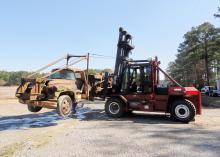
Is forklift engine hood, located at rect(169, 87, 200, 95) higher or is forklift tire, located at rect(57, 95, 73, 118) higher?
forklift engine hood, located at rect(169, 87, 200, 95)

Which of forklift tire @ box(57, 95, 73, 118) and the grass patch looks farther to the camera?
forklift tire @ box(57, 95, 73, 118)

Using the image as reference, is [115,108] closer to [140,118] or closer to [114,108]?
[114,108]

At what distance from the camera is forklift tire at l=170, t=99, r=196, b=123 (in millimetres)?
11664

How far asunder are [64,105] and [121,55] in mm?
4216

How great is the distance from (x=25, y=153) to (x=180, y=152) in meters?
3.72

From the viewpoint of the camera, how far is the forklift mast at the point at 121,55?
44.9ft

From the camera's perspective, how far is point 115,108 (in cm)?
1323

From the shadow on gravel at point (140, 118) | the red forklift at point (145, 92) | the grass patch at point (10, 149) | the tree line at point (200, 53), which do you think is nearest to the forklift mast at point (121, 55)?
the red forklift at point (145, 92)

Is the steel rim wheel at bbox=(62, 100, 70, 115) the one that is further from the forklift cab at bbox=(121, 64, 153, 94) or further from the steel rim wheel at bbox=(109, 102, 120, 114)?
the forklift cab at bbox=(121, 64, 153, 94)

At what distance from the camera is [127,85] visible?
526 inches

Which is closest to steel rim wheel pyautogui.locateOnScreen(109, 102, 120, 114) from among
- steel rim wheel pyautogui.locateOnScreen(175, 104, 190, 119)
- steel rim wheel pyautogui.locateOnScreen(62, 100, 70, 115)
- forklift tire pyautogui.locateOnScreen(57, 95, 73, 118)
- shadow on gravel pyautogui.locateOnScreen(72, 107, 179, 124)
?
shadow on gravel pyautogui.locateOnScreen(72, 107, 179, 124)

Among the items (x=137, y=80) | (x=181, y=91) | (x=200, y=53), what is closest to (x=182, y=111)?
(x=181, y=91)

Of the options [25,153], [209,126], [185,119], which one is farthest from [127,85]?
[25,153]

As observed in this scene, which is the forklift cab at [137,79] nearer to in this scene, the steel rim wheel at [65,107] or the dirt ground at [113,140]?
the dirt ground at [113,140]
